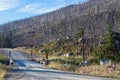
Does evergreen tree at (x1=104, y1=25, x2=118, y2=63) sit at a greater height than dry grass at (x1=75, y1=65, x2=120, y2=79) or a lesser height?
greater

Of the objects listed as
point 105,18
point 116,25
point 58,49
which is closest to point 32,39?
point 105,18

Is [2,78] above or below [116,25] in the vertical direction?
below

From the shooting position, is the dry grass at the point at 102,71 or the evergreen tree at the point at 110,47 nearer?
the dry grass at the point at 102,71

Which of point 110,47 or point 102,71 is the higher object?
point 110,47

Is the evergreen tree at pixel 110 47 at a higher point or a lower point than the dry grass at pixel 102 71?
higher

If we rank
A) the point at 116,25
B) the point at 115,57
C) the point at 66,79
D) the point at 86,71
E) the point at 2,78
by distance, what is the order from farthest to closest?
the point at 116,25, the point at 115,57, the point at 86,71, the point at 2,78, the point at 66,79

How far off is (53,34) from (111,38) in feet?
423

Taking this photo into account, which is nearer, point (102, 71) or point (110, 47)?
point (102, 71)

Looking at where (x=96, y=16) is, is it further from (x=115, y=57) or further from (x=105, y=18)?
(x=115, y=57)

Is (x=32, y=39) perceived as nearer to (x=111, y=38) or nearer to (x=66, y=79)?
(x=111, y=38)

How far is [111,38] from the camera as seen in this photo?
4603 cm

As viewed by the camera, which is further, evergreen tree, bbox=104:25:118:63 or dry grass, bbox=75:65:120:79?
evergreen tree, bbox=104:25:118:63

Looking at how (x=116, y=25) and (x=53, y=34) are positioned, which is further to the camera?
(x=53, y=34)

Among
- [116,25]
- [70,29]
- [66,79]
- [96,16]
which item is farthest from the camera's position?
[96,16]
